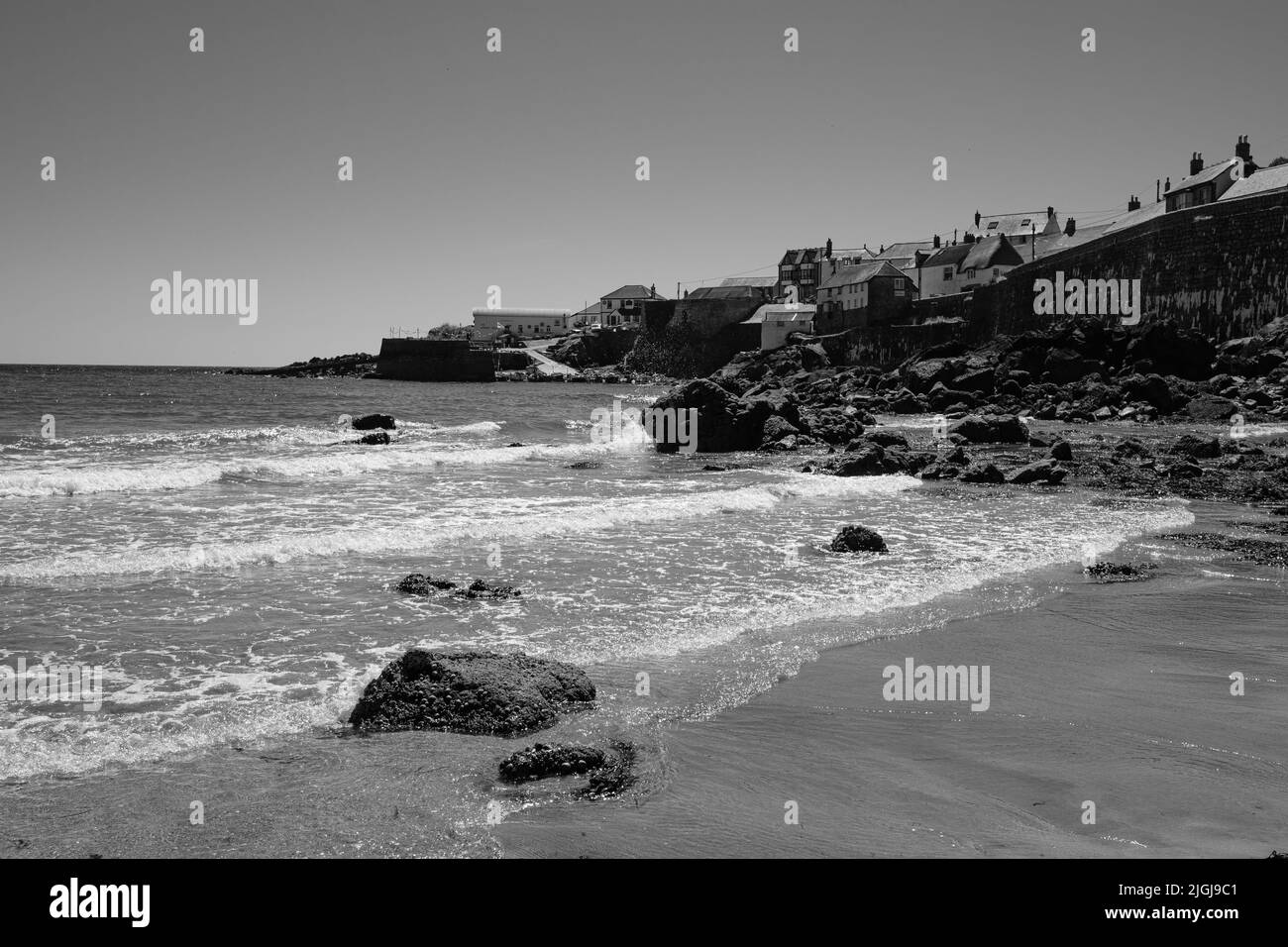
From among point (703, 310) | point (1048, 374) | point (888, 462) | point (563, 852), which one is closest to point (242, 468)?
point (888, 462)

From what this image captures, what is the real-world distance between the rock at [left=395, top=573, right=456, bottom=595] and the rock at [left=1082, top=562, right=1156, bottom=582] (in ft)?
25.5

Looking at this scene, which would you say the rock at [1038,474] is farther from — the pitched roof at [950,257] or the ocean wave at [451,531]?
the pitched roof at [950,257]

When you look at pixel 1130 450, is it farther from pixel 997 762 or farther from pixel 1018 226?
pixel 1018 226

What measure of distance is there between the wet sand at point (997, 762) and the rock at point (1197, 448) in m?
15.8

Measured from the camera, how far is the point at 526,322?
470 ft

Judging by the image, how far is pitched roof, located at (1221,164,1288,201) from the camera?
159 ft

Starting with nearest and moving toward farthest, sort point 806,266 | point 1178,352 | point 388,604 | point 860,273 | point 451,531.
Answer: point 388,604, point 451,531, point 1178,352, point 860,273, point 806,266

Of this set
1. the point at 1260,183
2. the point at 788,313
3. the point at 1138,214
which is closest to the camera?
the point at 1260,183

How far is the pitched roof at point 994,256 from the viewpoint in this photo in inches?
2842

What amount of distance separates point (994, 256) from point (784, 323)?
70.5 ft

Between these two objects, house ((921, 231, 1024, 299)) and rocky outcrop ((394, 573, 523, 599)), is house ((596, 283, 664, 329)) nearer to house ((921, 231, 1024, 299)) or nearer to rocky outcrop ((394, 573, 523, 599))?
house ((921, 231, 1024, 299))

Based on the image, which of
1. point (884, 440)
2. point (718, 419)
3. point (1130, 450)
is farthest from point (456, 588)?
point (718, 419)

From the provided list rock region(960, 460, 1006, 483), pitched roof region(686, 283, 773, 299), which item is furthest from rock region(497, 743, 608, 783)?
pitched roof region(686, 283, 773, 299)
